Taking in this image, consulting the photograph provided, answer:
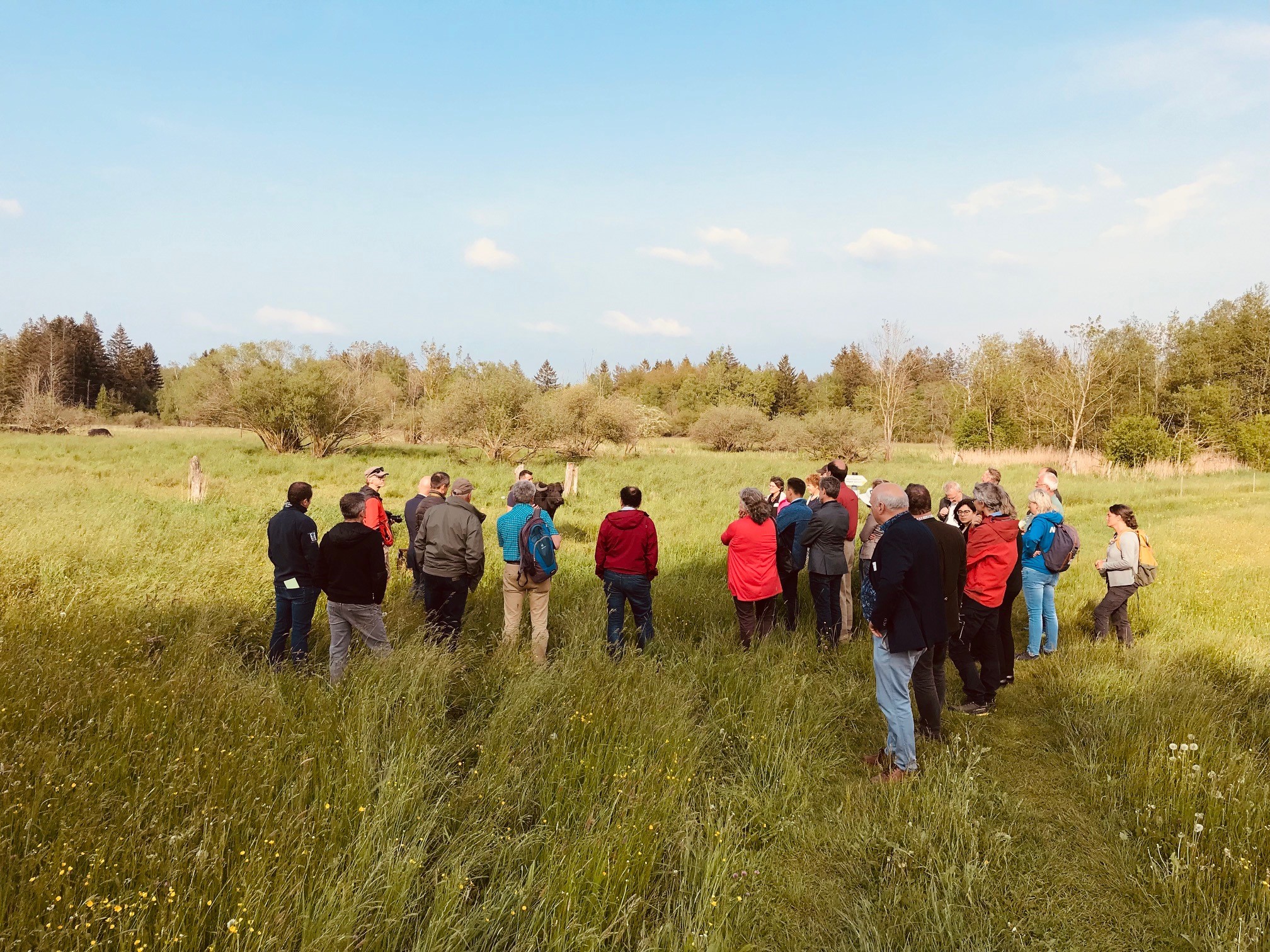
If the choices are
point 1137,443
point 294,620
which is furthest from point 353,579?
point 1137,443

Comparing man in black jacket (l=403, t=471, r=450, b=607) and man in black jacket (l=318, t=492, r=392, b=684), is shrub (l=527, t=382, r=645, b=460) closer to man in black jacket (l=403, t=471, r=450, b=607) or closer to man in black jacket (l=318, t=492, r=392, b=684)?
man in black jacket (l=403, t=471, r=450, b=607)

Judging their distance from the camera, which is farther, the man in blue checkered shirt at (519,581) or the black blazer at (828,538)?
the black blazer at (828,538)

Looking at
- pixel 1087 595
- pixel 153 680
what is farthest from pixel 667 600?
pixel 1087 595

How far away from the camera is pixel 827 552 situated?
6.84 meters

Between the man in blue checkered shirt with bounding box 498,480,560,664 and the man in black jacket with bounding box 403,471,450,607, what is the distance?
796 millimetres

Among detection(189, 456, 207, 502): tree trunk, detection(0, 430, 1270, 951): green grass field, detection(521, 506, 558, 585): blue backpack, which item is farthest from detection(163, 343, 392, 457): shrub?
detection(521, 506, 558, 585): blue backpack

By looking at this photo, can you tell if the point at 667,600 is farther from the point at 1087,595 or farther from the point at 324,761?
the point at 1087,595

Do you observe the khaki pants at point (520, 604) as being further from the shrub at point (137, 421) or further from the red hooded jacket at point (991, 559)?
the shrub at point (137, 421)

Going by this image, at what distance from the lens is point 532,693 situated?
4.68 meters

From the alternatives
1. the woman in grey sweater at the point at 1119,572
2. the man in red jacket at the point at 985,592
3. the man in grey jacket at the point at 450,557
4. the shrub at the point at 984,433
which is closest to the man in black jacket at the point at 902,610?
the man in red jacket at the point at 985,592

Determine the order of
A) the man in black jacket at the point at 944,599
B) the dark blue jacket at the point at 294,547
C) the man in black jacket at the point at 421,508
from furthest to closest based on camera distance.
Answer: the man in black jacket at the point at 421,508 → the dark blue jacket at the point at 294,547 → the man in black jacket at the point at 944,599

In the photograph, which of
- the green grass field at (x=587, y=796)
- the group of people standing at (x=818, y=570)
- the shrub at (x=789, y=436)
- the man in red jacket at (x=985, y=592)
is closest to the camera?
the green grass field at (x=587, y=796)

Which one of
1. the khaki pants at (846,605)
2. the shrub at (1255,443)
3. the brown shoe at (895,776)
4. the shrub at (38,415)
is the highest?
the shrub at (38,415)

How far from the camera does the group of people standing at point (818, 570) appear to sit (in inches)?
A: 176
